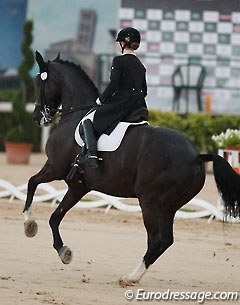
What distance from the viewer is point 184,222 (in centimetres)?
1355

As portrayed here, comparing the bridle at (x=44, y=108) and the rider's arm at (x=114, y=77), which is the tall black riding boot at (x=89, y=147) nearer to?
the rider's arm at (x=114, y=77)

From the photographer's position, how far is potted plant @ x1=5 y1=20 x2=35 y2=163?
2236cm

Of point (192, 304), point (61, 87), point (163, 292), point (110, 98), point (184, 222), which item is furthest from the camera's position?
point (184, 222)

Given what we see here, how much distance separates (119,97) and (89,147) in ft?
1.77

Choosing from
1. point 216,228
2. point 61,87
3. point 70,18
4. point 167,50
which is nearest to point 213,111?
point 167,50

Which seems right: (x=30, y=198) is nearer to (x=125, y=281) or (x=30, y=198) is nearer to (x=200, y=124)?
(x=125, y=281)

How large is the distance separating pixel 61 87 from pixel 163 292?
2625 millimetres

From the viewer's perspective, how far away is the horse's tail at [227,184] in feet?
28.2

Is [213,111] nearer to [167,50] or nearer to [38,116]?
[167,50]

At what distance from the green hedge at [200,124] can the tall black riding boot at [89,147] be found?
491 inches

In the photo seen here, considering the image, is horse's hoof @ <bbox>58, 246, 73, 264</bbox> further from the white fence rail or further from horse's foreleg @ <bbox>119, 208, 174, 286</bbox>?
the white fence rail

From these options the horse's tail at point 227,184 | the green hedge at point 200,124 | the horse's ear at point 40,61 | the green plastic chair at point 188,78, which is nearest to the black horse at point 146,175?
the horse's tail at point 227,184

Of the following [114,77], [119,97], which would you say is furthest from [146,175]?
[114,77]

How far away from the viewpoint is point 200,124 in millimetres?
21469
